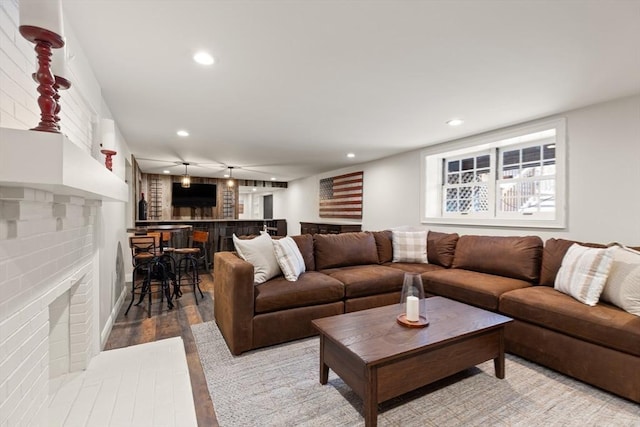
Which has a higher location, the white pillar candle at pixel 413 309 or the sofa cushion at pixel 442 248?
the sofa cushion at pixel 442 248

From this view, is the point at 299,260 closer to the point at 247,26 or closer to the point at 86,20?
the point at 247,26

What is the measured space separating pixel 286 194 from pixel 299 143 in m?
5.45

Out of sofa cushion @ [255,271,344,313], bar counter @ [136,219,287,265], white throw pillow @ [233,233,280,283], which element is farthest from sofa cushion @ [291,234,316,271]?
bar counter @ [136,219,287,265]

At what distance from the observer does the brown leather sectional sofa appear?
6.29ft

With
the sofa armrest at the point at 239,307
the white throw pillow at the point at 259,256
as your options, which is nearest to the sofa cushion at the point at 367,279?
the white throw pillow at the point at 259,256

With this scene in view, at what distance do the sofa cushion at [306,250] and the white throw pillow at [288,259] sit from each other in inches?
9.9

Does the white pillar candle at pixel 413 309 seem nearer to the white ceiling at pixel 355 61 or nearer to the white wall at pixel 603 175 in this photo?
the white ceiling at pixel 355 61

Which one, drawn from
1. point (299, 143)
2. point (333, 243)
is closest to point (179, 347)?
point (333, 243)

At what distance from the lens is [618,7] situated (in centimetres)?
147

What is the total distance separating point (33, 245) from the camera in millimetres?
1260

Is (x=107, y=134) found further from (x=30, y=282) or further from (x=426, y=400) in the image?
(x=426, y=400)

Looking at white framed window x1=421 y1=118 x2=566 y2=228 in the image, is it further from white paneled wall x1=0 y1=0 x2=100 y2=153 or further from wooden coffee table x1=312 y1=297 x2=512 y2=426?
white paneled wall x1=0 y1=0 x2=100 y2=153

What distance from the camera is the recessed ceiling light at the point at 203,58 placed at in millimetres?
1927

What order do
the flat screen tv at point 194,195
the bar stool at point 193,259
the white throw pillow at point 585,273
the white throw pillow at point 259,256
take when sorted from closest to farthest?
the white throw pillow at point 585,273 < the white throw pillow at point 259,256 < the bar stool at point 193,259 < the flat screen tv at point 194,195
